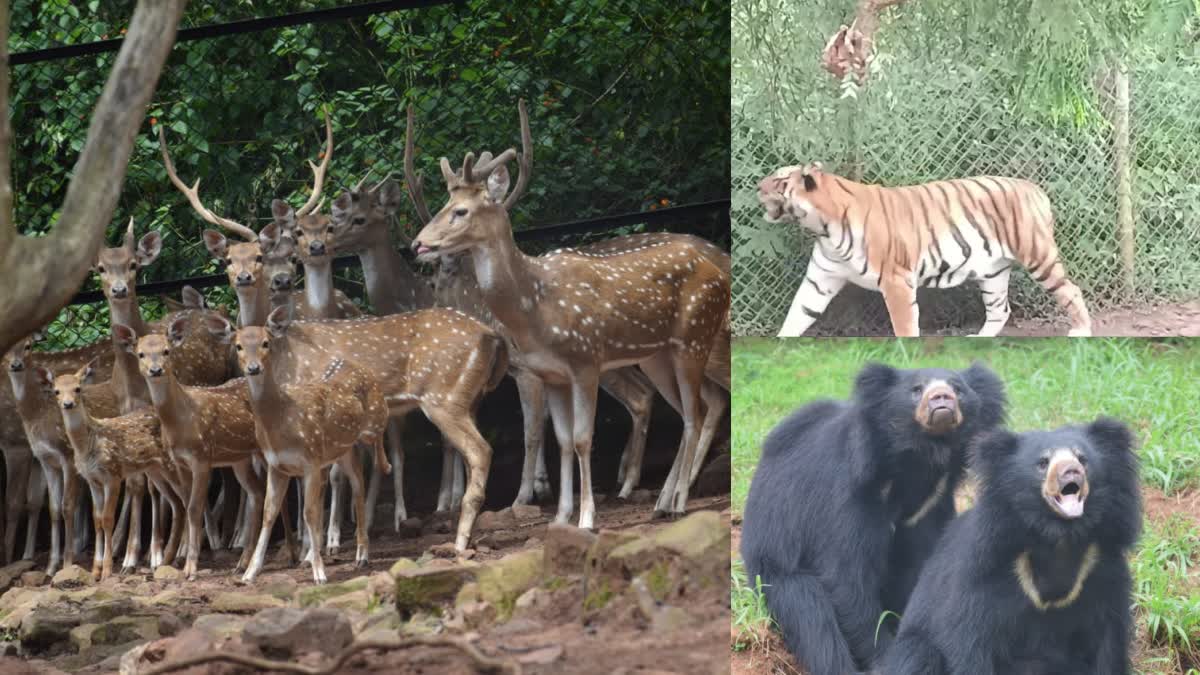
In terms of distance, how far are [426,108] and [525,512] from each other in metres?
1.69

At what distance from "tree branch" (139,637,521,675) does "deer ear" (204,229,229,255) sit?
1743mm

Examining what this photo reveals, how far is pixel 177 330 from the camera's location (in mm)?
6430

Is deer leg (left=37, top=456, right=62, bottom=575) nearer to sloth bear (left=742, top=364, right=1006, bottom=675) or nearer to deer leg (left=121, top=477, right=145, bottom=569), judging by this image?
deer leg (left=121, top=477, right=145, bottom=569)

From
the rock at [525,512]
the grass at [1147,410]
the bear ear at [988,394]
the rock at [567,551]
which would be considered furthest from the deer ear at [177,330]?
the bear ear at [988,394]

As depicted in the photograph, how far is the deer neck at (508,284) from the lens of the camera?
591cm

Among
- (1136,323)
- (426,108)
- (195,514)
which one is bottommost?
(195,514)

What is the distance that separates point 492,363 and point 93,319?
6.59 ft

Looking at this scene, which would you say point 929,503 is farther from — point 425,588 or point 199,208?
point 199,208

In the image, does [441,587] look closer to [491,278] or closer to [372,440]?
[372,440]

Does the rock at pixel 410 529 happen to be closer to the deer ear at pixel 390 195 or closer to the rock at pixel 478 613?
the rock at pixel 478 613

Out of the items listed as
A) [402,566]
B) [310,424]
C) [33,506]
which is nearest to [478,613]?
[402,566]

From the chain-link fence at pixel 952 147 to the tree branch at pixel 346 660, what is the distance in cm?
141

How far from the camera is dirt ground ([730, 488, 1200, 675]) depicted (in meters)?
4.95

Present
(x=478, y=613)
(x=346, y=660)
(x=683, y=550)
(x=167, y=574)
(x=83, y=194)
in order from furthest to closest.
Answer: (x=167, y=574) → (x=478, y=613) → (x=683, y=550) → (x=346, y=660) → (x=83, y=194)
